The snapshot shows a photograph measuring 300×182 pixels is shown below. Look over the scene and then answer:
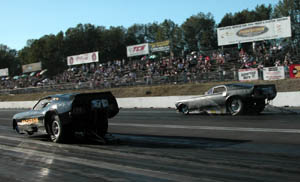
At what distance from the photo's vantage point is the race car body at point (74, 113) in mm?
9201

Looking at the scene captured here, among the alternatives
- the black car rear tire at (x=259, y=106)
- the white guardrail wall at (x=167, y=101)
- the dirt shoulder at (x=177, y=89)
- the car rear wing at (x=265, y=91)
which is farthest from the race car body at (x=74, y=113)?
the dirt shoulder at (x=177, y=89)

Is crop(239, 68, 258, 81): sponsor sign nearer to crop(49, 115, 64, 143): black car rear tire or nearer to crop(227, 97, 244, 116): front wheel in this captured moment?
crop(227, 97, 244, 116): front wheel

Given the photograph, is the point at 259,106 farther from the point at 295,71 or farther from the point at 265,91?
Result: the point at 295,71

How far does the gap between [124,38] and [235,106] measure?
83.9m

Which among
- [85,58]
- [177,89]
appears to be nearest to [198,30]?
[85,58]

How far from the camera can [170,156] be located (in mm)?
7105

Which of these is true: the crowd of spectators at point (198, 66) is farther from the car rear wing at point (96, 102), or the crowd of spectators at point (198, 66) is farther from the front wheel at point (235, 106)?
the car rear wing at point (96, 102)

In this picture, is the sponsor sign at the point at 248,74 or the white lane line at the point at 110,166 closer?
the white lane line at the point at 110,166

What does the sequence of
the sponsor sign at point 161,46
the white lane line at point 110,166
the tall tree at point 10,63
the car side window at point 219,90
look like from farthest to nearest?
the tall tree at point 10,63 → the sponsor sign at point 161,46 → the car side window at point 219,90 → the white lane line at point 110,166

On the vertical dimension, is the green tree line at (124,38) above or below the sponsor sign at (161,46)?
above

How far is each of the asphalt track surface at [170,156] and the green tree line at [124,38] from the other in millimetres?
55768

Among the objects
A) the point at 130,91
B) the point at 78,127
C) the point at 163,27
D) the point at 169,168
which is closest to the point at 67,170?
the point at 169,168

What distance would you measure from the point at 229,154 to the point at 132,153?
2.13 meters

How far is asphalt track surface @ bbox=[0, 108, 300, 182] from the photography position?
5659 mm
